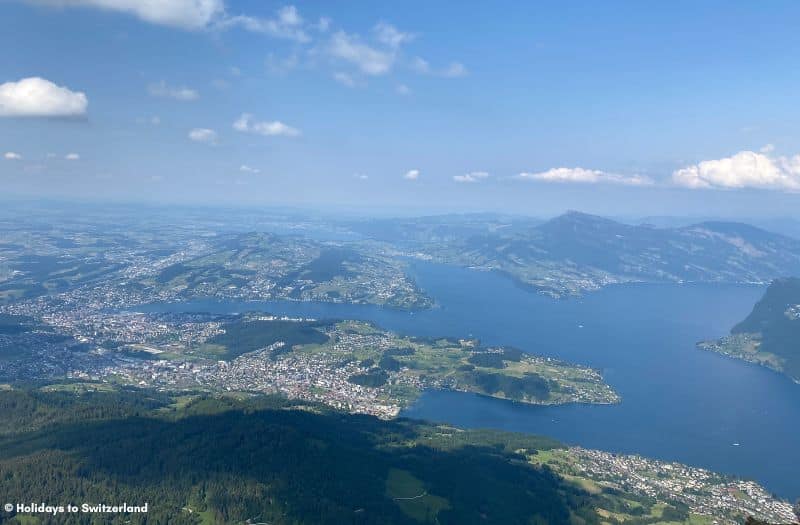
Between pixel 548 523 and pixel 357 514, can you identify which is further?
pixel 548 523

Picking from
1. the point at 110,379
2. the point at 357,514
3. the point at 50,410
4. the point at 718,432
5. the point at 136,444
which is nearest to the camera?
the point at 357,514

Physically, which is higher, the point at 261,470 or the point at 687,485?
the point at 261,470

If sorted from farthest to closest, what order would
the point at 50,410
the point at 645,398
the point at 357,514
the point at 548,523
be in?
the point at 645,398 < the point at 50,410 < the point at 548,523 < the point at 357,514

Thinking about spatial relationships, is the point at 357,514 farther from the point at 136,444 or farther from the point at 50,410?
the point at 50,410

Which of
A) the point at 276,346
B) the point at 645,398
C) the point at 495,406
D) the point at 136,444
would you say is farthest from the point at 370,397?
the point at 645,398
